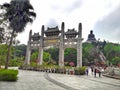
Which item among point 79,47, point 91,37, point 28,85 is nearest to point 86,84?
point 28,85

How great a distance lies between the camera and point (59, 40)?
4266 centimetres

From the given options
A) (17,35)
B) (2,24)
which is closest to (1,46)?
(17,35)

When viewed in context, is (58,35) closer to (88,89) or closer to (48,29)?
(48,29)

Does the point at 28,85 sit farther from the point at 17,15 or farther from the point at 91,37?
the point at 91,37

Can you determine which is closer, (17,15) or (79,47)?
(17,15)

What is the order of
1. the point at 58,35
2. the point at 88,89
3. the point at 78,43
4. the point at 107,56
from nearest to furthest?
the point at 88,89
the point at 78,43
the point at 58,35
the point at 107,56

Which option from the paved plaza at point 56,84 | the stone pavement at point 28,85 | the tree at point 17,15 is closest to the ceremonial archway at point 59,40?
the tree at point 17,15

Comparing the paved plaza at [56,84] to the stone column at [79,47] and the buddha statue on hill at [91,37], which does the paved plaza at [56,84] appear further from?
the buddha statue on hill at [91,37]

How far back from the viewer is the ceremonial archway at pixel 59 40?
39.6m

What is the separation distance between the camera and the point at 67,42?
4125 cm

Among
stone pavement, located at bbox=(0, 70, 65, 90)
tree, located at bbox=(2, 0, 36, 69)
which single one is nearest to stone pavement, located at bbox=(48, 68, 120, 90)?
stone pavement, located at bbox=(0, 70, 65, 90)

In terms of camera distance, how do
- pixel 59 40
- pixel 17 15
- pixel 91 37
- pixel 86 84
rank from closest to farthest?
pixel 86 84 < pixel 17 15 < pixel 59 40 < pixel 91 37

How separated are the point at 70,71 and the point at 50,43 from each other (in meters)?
11.6

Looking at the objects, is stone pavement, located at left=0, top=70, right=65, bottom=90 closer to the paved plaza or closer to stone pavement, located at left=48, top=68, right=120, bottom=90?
the paved plaza
